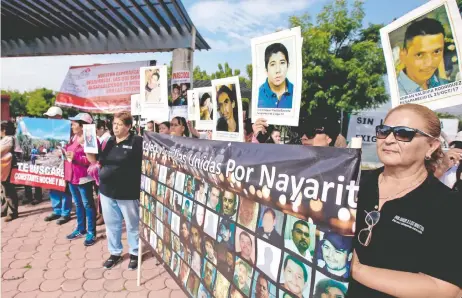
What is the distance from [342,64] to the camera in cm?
1245

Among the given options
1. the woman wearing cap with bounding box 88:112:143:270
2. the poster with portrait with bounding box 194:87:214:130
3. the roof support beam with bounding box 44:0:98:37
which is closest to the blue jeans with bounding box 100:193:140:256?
the woman wearing cap with bounding box 88:112:143:270

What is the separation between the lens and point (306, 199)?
1119mm

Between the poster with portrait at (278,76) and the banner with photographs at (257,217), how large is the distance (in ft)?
1.19

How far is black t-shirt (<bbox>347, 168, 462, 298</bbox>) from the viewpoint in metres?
0.94

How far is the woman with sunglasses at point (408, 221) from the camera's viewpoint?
0.95m

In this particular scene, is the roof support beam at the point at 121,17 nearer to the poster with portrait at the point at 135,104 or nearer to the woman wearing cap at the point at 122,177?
the poster with portrait at the point at 135,104

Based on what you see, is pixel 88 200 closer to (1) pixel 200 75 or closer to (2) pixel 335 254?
(2) pixel 335 254

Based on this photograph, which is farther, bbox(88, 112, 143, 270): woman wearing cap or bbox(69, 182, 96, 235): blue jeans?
bbox(69, 182, 96, 235): blue jeans

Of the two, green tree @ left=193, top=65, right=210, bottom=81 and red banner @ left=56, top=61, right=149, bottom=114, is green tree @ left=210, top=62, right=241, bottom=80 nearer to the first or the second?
green tree @ left=193, top=65, right=210, bottom=81

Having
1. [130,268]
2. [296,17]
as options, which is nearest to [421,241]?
[130,268]

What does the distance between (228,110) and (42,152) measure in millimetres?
4167

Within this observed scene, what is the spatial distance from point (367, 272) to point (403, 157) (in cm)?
48

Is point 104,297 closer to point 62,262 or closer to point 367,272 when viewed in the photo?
point 62,262

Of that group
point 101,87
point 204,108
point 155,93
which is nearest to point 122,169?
point 155,93
